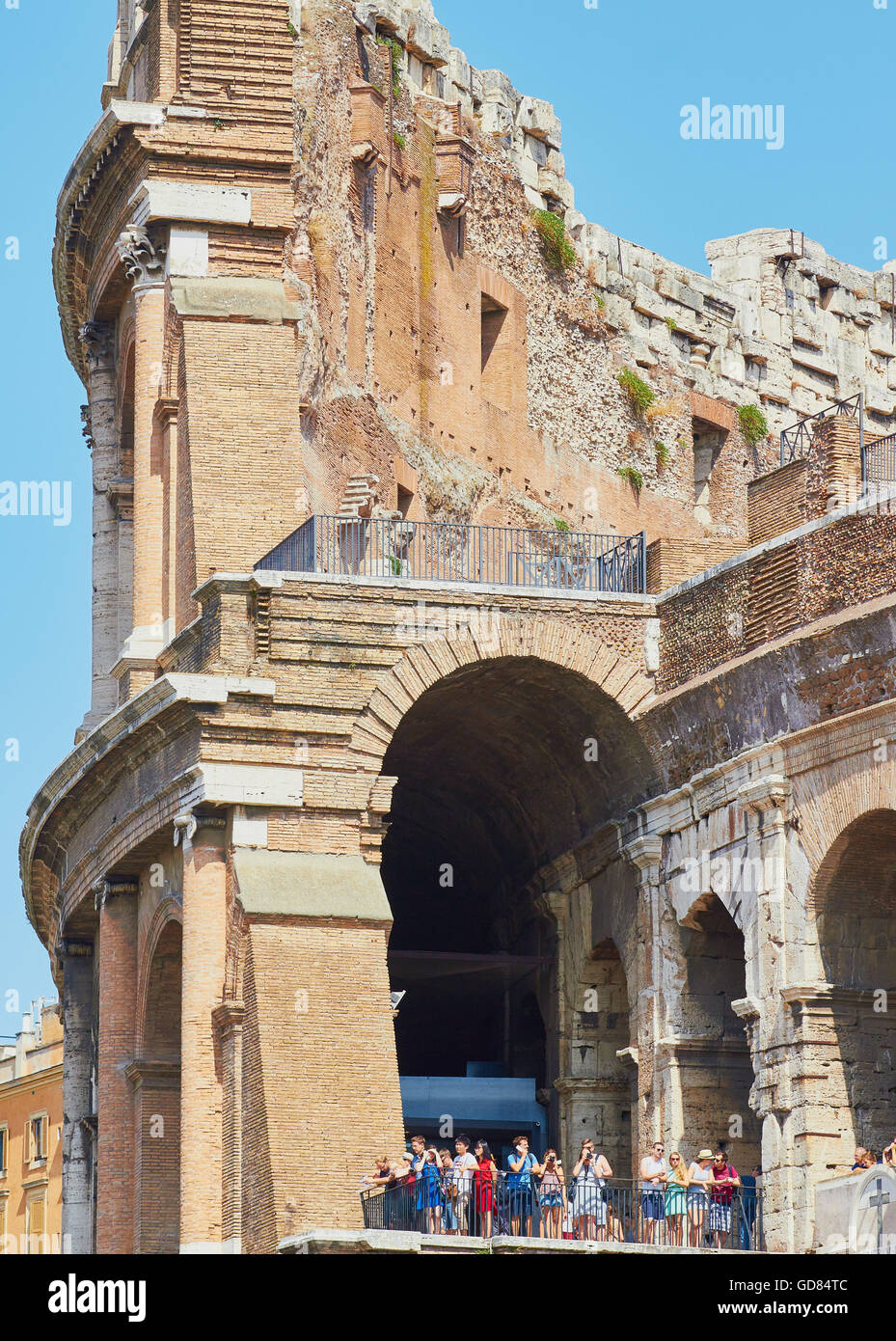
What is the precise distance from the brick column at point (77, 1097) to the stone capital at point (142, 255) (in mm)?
7938

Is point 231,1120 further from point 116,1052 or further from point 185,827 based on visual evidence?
point 116,1052

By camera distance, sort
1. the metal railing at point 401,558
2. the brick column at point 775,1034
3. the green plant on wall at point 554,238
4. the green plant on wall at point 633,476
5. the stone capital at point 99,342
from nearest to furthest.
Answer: the brick column at point 775,1034, the metal railing at point 401,558, the stone capital at point 99,342, the green plant on wall at point 554,238, the green plant on wall at point 633,476

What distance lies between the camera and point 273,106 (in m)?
31.4

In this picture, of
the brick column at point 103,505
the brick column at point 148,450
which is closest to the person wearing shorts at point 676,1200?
the brick column at point 148,450

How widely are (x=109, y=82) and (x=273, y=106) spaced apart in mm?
6141

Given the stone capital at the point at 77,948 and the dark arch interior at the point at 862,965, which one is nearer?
the dark arch interior at the point at 862,965

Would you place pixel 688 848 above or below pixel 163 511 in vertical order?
below

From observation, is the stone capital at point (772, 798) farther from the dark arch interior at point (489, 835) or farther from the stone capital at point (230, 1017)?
the stone capital at point (230, 1017)

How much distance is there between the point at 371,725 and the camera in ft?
90.0

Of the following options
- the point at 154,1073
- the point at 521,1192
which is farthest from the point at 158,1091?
the point at 521,1192

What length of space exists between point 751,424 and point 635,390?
3155 mm

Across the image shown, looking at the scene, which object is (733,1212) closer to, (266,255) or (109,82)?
(266,255)

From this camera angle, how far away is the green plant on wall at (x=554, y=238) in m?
40.2
